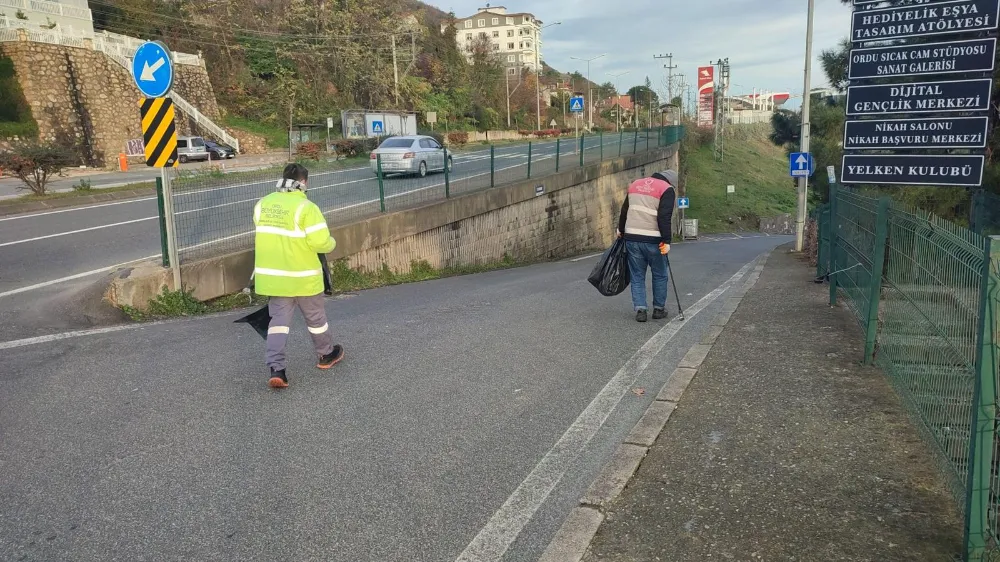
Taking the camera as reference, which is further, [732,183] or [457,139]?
[732,183]

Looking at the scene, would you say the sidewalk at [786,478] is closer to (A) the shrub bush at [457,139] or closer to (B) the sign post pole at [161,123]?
(B) the sign post pole at [161,123]

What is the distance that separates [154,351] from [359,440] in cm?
316

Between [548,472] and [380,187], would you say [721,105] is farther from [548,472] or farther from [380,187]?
[548,472]

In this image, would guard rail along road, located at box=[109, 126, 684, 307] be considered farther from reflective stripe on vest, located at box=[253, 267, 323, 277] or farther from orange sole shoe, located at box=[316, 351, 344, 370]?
reflective stripe on vest, located at box=[253, 267, 323, 277]

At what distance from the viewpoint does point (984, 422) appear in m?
2.83

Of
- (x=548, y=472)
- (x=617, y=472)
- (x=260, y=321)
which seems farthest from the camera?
(x=260, y=321)

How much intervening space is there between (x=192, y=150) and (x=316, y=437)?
38.2 meters

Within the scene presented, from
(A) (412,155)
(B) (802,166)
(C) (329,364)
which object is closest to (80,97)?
(A) (412,155)

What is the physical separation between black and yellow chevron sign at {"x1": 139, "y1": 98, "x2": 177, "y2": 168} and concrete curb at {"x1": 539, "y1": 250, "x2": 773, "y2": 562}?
6.34 metres

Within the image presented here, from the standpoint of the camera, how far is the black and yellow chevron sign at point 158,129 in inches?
324

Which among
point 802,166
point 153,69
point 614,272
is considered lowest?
point 614,272

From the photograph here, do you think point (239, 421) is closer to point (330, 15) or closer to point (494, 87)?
point (330, 15)

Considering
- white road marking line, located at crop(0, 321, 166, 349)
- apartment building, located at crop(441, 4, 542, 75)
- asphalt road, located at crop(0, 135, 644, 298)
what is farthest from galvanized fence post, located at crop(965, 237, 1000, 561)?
apartment building, located at crop(441, 4, 542, 75)

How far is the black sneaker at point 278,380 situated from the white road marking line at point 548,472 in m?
2.29
